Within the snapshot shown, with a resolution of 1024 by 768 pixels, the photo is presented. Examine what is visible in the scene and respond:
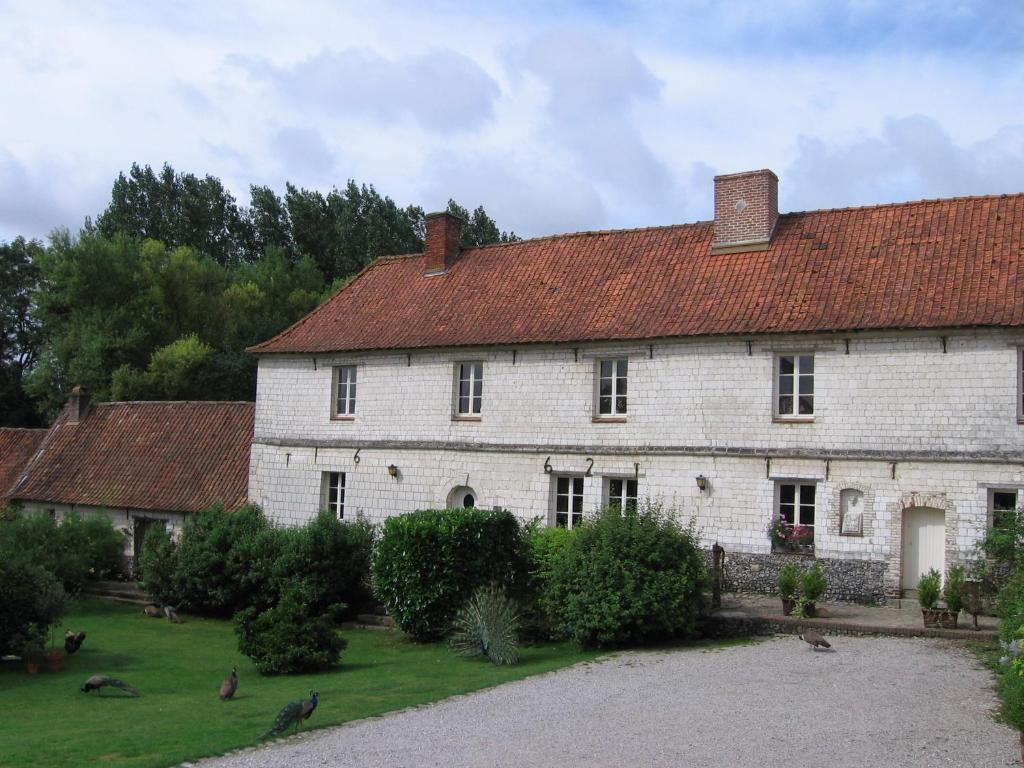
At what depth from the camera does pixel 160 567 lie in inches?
962

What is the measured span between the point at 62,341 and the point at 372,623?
25.2 m

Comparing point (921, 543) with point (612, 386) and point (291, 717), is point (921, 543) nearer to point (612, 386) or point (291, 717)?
point (612, 386)

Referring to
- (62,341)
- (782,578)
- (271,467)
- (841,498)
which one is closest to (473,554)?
(782,578)

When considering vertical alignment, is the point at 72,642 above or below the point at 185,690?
above

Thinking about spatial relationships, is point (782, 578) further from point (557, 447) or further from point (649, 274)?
point (649, 274)

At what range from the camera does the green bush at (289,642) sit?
17.3 meters

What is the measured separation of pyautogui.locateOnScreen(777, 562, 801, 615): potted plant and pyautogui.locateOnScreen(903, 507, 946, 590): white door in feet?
7.50

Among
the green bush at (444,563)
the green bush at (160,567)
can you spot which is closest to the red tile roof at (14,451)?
the green bush at (160,567)

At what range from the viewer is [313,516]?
2538 centimetres

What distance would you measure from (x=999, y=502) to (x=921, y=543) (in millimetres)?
1502

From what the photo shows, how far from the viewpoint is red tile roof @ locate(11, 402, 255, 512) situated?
28.1m

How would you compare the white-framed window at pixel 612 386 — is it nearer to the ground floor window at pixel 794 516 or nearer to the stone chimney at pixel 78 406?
the ground floor window at pixel 794 516

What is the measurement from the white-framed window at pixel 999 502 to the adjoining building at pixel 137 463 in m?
17.8

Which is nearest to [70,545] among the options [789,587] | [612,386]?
[612,386]
